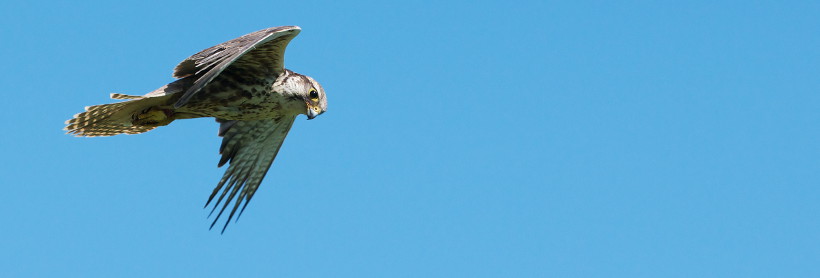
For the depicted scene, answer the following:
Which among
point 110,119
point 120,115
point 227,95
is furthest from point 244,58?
point 110,119

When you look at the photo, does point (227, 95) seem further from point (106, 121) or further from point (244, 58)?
point (106, 121)

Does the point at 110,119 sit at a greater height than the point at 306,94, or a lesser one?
lesser

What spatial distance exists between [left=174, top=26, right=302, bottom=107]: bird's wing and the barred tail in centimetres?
72

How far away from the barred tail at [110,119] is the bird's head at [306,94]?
1195 mm

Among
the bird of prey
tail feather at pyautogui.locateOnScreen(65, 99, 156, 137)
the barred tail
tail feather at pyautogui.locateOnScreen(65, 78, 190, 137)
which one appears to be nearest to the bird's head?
the bird of prey

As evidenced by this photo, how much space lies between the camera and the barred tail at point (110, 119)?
33.0ft

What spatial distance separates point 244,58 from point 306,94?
639 mm

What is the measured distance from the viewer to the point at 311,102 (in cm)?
988

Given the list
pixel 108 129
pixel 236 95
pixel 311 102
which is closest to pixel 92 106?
pixel 108 129

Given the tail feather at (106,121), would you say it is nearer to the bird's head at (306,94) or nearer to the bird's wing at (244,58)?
the bird's wing at (244,58)

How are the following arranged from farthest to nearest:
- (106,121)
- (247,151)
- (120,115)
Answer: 1. (247,151)
2. (106,121)
3. (120,115)

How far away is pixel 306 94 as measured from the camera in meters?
9.84

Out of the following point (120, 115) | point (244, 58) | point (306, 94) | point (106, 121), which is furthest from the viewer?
point (106, 121)

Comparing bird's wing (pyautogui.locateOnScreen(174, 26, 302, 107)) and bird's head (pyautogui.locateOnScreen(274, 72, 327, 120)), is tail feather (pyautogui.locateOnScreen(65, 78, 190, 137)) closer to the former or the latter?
bird's wing (pyautogui.locateOnScreen(174, 26, 302, 107))
